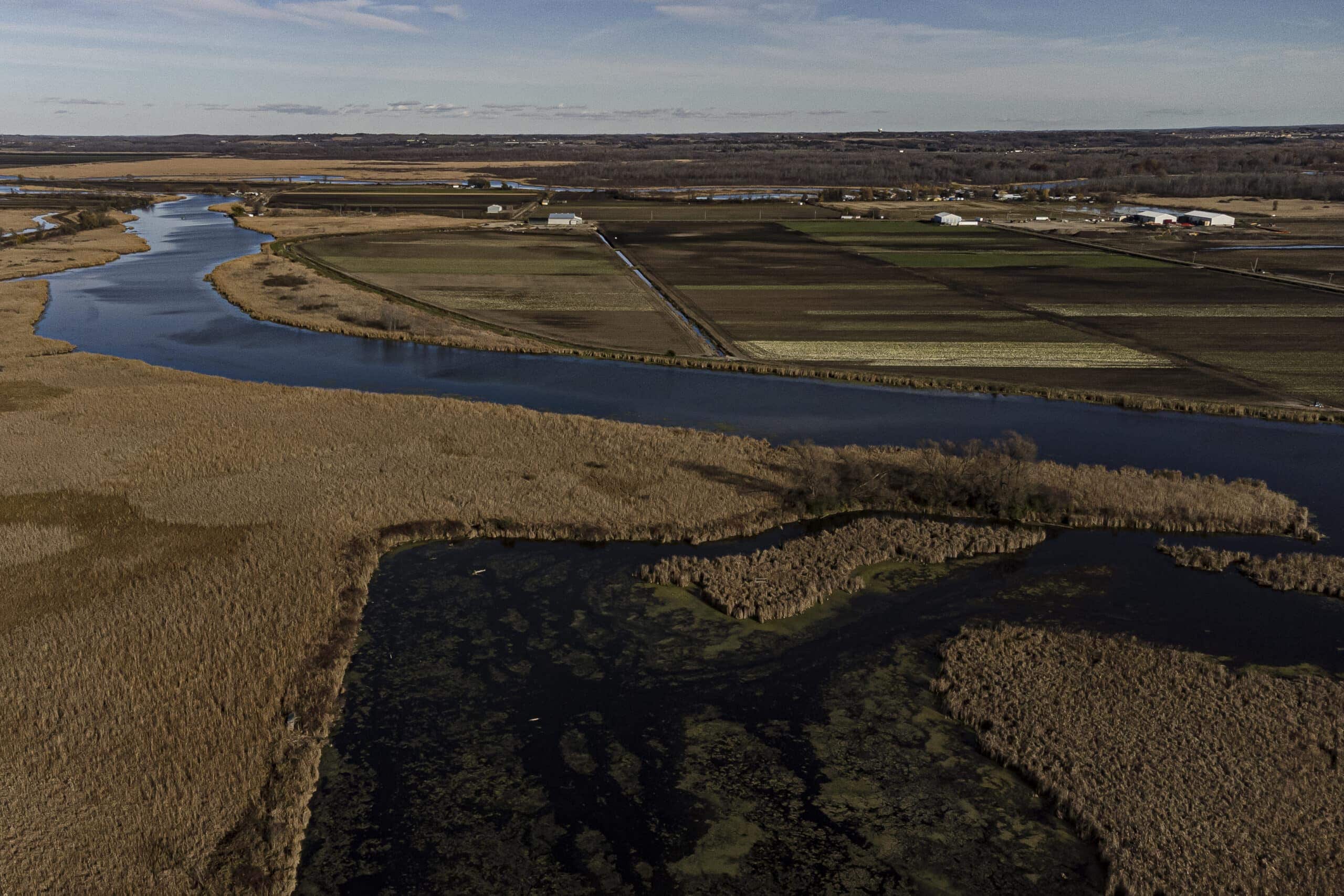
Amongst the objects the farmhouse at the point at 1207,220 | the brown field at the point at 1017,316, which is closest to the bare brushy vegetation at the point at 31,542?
the brown field at the point at 1017,316

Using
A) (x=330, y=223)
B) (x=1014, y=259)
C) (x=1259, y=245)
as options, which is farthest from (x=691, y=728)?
(x=330, y=223)

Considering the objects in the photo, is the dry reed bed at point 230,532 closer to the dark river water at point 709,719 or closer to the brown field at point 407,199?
the dark river water at point 709,719

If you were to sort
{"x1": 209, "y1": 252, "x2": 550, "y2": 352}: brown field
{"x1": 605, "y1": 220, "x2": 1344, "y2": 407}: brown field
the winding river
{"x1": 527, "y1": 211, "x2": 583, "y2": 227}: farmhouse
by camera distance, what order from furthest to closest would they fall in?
{"x1": 527, "y1": 211, "x2": 583, "y2": 227}: farmhouse, {"x1": 209, "y1": 252, "x2": 550, "y2": 352}: brown field, {"x1": 605, "y1": 220, "x2": 1344, "y2": 407}: brown field, the winding river

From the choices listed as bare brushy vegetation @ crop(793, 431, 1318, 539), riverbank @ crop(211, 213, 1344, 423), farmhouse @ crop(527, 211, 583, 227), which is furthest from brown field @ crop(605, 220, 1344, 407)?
farmhouse @ crop(527, 211, 583, 227)

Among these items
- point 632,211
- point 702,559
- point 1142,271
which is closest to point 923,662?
point 702,559

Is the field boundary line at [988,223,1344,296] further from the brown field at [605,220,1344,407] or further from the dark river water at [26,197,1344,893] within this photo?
the dark river water at [26,197,1344,893]

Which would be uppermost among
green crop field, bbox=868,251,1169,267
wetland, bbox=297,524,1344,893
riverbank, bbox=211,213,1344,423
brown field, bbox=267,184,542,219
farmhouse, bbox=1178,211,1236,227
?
brown field, bbox=267,184,542,219

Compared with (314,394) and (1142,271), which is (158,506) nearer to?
(314,394)

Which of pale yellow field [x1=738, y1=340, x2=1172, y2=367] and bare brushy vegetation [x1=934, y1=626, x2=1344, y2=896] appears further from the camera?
pale yellow field [x1=738, y1=340, x2=1172, y2=367]
